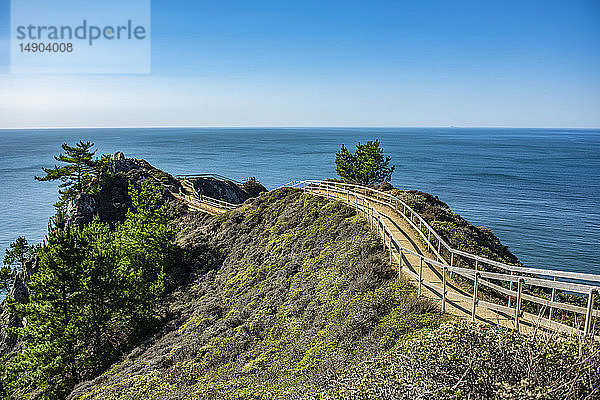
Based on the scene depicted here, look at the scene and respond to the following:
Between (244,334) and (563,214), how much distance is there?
217 ft

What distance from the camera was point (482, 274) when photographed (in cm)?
1042

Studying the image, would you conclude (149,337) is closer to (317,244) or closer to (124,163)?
(317,244)

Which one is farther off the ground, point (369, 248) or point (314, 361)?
point (369, 248)

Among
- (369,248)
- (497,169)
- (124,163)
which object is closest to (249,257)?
(369,248)

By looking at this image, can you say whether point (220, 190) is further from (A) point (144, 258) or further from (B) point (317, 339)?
(B) point (317, 339)

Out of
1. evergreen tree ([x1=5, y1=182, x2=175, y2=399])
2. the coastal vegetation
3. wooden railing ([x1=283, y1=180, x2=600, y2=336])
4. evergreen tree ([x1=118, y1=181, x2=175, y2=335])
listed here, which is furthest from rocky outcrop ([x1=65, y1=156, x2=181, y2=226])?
wooden railing ([x1=283, y1=180, x2=600, y2=336])

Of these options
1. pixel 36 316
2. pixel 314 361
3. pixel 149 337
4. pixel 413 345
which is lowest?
pixel 149 337

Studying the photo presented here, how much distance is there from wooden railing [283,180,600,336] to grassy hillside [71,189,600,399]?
814mm

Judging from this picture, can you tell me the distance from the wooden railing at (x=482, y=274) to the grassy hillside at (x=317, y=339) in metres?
0.81

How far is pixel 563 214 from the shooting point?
6562cm

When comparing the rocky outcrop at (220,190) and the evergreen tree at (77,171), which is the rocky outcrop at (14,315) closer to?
the evergreen tree at (77,171)

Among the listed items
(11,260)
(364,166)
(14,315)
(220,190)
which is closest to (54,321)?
(14,315)

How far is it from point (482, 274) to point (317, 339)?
5.42 metres

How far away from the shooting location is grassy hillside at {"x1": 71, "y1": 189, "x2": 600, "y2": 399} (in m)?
7.31
